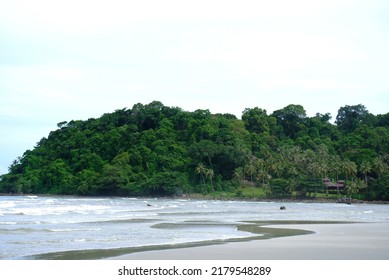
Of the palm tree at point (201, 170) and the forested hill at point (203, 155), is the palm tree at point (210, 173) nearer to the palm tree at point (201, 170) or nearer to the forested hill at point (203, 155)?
the forested hill at point (203, 155)

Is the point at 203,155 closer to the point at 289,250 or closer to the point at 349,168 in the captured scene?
the point at 349,168

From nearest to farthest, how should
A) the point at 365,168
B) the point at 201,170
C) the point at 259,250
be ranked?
the point at 259,250
the point at 365,168
the point at 201,170

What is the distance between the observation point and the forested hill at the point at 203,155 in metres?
97.2

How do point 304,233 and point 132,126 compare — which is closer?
point 304,233

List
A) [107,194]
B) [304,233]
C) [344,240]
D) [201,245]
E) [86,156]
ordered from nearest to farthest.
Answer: [201,245]
[344,240]
[304,233]
[107,194]
[86,156]

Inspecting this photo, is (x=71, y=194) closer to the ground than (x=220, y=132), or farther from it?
closer to the ground

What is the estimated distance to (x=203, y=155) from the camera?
362ft

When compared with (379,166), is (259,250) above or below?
below

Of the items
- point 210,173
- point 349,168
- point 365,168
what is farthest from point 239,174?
point 365,168

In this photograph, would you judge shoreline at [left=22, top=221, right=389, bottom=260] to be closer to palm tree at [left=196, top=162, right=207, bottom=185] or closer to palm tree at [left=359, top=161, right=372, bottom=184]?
palm tree at [left=359, top=161, right=372, bottom=184]
